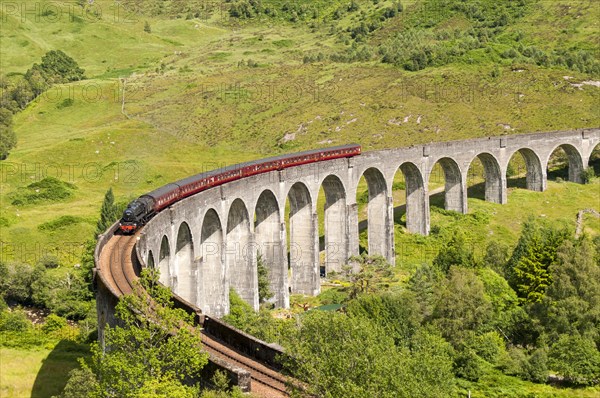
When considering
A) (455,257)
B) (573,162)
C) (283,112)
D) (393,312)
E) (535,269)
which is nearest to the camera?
(393,312)

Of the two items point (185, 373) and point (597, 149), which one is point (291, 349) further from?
point (597, 149)

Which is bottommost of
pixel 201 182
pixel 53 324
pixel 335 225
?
pixel 53 324

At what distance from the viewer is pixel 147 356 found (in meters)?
30.3

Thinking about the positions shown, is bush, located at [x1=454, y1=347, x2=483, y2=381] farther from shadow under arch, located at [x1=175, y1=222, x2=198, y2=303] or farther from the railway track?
the railway track

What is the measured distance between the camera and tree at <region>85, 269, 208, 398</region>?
29.6 metres

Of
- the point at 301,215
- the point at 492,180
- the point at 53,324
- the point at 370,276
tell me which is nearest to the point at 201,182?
the point at 301,215

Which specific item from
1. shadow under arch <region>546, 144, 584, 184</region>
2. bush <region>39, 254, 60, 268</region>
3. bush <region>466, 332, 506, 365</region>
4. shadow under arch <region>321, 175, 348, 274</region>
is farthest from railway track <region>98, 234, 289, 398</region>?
shadow under arch <region>546, 144, 584, 184</region>

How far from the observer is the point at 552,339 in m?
56.4

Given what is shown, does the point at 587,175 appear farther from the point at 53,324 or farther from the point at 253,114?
the point at 53,324

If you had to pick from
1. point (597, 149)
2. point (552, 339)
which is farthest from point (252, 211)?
point (597, 149)

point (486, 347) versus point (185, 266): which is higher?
point (185, 266)

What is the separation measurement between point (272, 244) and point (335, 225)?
11.2 metres

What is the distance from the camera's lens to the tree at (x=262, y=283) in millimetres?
70000

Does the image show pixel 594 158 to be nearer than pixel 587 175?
No
